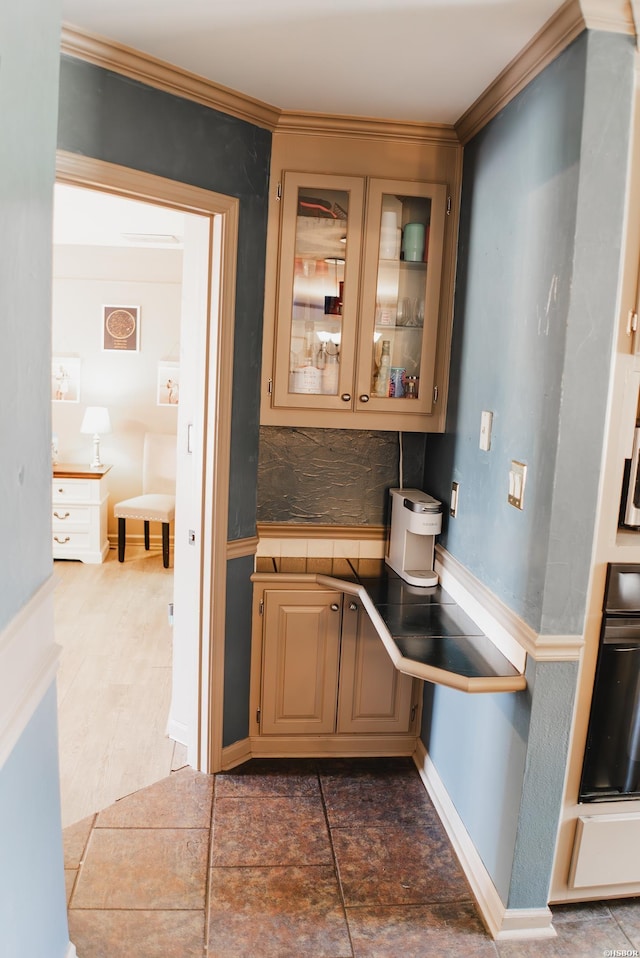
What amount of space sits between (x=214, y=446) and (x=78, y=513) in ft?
10.8

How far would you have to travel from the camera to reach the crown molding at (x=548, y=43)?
1812 millimetres

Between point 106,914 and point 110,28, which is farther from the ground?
point 110,28

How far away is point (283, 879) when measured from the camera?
2389mm

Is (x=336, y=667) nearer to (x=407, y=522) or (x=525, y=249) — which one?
(x=407, y=522)

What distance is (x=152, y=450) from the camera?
6.01 metres

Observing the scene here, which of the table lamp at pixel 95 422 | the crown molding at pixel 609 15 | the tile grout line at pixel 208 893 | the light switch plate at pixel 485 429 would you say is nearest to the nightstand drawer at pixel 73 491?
the table lamp at pixel 95 422

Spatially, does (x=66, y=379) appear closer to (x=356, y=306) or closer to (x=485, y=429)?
(x=356, y=306)

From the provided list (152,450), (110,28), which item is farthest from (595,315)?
(152,450)

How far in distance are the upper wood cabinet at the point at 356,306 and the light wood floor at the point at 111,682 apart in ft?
4.44

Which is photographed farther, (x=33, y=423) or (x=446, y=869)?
(x=446, y=869)

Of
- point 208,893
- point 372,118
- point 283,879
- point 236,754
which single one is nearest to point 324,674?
point 236,754

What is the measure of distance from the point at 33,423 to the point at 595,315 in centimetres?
138

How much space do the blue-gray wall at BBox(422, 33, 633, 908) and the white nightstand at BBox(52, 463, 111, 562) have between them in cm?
378

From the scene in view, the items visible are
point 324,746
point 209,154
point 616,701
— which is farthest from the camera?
point 324,746
